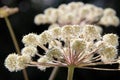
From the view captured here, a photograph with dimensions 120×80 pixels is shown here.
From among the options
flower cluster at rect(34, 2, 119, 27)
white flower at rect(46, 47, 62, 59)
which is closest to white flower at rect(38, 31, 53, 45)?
white flower at rect(46, 47, 62, 59)

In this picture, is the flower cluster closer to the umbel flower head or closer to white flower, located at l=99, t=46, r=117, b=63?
the umbel flower head

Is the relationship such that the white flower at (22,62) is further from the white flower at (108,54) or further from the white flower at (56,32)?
the white flower at (108,54)

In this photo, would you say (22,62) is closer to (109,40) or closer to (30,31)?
(109,40)

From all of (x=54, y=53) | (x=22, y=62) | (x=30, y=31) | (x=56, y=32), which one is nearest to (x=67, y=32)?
(x=56, y=32)

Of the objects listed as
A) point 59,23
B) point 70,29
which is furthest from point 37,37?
point 59,23

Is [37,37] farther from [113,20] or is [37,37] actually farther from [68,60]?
[113,20]

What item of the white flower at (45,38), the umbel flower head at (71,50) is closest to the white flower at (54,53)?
the umbel flower head at (71,50)
